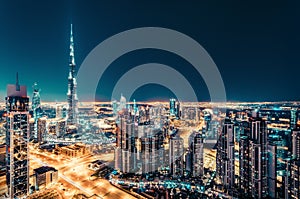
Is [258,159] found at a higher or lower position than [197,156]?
higher

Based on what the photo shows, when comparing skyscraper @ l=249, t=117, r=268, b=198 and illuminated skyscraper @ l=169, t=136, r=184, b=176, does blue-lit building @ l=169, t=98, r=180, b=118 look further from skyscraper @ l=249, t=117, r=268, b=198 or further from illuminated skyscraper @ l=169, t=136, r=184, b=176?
skyscraper @ l=249, t=117, r=268, b=198

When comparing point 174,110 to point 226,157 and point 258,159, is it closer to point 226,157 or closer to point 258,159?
point 226,157

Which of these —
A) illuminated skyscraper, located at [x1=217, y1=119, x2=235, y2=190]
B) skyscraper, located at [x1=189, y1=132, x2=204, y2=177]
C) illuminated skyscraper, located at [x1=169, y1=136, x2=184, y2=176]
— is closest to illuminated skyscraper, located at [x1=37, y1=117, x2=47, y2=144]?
illuminated skyscraper, located at [x1=169, y1=136, x2=184, y2=176]

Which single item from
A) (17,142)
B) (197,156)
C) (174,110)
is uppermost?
(174,110)

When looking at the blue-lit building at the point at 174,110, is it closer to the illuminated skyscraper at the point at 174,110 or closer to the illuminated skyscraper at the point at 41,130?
the illuminated skyscraper at the point at 174,110

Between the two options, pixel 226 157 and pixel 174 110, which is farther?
pixel 174 110

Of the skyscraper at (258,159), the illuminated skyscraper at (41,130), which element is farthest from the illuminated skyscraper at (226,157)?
the illuminated skyscraper at (41,130)

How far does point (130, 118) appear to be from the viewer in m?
4.23

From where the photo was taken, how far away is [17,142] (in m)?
3.27

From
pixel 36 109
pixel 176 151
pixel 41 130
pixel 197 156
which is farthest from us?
pixel 36 109

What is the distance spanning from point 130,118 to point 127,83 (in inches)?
47.0

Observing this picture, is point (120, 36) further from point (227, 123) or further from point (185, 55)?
point (227, 123)

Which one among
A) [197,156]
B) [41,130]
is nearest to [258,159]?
[197,156]

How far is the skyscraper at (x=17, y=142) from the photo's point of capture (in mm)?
3162
